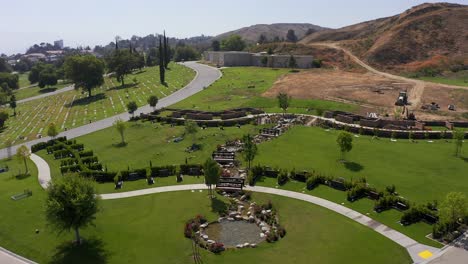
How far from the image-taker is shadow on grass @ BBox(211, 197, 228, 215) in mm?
36438

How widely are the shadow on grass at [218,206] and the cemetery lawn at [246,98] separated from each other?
41897 mm

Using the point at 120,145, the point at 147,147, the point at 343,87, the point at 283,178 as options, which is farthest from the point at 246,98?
the point at 283,178

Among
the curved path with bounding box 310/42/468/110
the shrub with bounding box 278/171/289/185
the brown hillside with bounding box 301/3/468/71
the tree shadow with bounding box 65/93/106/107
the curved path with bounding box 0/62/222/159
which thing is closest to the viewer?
the shrub with bounding box 278/171/289/185

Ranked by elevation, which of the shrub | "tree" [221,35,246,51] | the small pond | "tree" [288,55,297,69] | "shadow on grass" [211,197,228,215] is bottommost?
the small pond

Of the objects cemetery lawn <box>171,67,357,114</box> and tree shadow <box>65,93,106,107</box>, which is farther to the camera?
tree shadow <box>65,93,106,107</box>

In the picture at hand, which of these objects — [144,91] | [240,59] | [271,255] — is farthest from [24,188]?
[240,59]

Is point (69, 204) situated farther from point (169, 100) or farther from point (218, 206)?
point (169, 100)

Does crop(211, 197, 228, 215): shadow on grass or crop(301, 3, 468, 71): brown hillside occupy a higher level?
crop(301, 3, 468, 71): brown hillside

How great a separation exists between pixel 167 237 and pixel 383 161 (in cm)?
3084

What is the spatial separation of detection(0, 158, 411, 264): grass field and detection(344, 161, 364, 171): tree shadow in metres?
11.9

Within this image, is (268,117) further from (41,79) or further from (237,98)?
(41,79)

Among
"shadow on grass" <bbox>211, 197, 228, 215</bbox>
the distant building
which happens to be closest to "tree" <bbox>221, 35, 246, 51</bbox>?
the distant building

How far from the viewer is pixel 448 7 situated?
151 metres

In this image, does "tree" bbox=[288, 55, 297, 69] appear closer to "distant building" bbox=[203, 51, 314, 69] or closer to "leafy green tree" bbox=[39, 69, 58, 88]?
"distant building" bbox=[203, 51, 314, 69]
